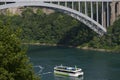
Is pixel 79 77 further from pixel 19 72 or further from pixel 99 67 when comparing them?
pixel 19 72

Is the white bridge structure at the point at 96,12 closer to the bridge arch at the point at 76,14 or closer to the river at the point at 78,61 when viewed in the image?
the bridge arch at the point at 76,14

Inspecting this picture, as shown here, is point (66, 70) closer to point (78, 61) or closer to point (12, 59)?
point (78, 61)

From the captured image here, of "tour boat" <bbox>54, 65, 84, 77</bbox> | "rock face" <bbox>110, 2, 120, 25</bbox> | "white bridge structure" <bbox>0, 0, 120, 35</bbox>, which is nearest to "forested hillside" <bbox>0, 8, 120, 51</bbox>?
"rock face" <bbox>110, 2, 120, 25</bbox>

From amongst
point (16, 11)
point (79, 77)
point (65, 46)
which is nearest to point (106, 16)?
point (65, 46)

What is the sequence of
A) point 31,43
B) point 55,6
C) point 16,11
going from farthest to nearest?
point 16,11
point 31,43
point 55,6

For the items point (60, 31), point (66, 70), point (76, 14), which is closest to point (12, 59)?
point (66, 70)

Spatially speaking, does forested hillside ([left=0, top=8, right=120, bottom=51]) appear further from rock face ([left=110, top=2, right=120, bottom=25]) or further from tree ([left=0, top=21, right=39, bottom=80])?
tree ([left=0, top=21, right=39, bottom=80])

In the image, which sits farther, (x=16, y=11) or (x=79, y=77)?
(x=16, y=11)
